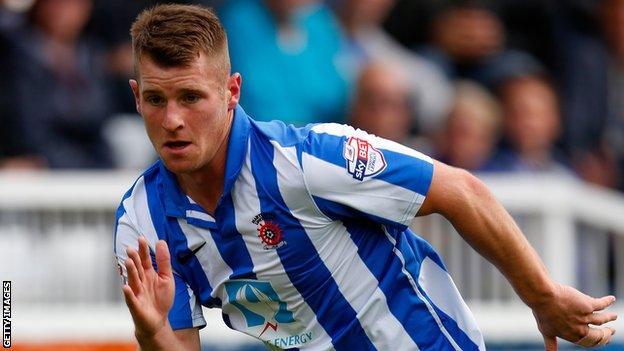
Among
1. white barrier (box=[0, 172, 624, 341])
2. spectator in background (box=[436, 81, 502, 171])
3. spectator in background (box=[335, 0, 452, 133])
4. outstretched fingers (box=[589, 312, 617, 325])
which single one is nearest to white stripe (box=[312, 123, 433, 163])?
outstretched fingers (box=[589, 312, 617, 325])

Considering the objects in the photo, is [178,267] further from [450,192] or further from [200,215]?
[450,192]

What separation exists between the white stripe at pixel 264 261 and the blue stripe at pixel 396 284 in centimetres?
26

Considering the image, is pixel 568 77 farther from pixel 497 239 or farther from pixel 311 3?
pixel 497 239

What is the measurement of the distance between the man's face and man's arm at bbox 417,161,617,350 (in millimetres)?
763

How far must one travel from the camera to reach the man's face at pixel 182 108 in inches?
173

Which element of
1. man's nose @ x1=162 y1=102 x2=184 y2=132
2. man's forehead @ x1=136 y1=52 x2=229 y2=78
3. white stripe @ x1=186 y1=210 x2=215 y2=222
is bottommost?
white stripe @ x1=186 y1=210 x2=215 y2=222

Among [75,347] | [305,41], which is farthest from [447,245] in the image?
[75,347]

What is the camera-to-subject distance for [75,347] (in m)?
8.23

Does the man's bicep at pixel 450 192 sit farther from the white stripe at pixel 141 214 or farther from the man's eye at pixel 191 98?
the white stripe at pixel 141 214

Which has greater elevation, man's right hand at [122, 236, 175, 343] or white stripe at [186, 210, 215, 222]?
white stripe at [186, 210, 215, 222]

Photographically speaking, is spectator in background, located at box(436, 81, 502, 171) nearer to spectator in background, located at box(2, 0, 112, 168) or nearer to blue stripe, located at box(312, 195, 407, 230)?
spectator in background, located at box(2, 0, 112, 168)

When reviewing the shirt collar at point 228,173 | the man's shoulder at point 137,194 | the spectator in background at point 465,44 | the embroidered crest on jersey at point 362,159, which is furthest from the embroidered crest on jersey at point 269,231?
the spectator in background at point 465,44

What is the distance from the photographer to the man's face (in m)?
4.39

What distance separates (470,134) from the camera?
888 cm
